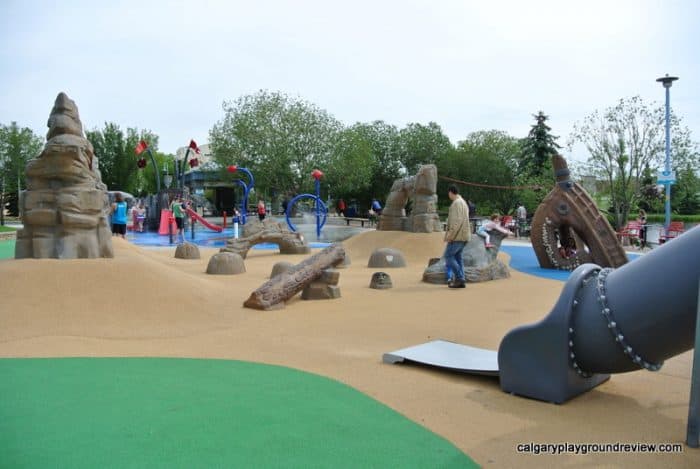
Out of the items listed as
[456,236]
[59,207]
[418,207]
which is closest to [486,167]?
[418,207]

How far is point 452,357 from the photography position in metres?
4.91

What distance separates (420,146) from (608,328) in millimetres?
38799

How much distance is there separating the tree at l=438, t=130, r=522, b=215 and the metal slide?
33828 mm

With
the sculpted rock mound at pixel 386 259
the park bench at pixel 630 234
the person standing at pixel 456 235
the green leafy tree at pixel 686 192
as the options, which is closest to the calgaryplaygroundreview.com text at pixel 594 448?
the person standing at pixel 456 235

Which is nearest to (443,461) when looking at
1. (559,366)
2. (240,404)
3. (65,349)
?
(559,366)

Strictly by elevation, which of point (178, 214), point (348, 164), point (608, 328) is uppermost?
point (348, 164)

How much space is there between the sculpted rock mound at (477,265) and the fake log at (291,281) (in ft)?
7.39

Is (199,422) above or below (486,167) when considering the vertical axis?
below

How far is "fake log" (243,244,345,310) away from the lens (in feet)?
25.0

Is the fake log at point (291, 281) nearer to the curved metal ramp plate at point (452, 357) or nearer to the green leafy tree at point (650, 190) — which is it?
the curved metal ramp plate at point (452, 357)

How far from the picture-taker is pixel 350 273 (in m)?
12.1

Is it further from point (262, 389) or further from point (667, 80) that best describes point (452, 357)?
point (667, 80)

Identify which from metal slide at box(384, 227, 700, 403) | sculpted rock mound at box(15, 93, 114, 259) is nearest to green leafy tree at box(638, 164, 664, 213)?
metal slide at box(384, 227, 700, 403)

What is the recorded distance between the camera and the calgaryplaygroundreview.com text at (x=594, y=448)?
10.5 ft
